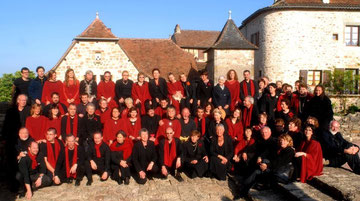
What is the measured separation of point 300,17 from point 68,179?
70.0 feet

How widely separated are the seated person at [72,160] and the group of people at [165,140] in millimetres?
20

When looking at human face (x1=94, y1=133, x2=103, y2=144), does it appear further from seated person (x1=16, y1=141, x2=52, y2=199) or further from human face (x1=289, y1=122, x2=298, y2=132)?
human face (x1=289, y1=122, x2=298, y2=132)

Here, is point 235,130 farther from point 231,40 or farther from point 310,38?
point 310,38

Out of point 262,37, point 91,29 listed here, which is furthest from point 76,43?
point 262,37

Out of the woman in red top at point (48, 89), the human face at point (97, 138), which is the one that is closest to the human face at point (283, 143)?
the human face at point (97, 138)

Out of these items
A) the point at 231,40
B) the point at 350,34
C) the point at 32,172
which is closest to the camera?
the point at 32,172

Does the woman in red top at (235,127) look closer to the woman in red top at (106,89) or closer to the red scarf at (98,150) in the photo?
the red scarf at (98,150)

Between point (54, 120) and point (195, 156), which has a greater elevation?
point (54, 120)

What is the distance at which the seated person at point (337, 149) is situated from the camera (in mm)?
6484

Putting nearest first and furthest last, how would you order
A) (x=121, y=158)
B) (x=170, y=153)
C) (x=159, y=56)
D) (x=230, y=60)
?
(x=121, y=158) → (x=170, y=153) → (x=230, y=60) → (x=159, y=56)

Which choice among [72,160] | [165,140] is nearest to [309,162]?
[165,140]

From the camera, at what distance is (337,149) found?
6602 millimetres

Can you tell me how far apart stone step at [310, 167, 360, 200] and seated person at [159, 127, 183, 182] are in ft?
8.96

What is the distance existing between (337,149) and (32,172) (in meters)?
6.20
